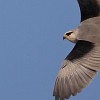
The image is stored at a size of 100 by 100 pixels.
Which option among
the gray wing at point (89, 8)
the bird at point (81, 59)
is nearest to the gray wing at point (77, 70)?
the bird at point (81, 59)

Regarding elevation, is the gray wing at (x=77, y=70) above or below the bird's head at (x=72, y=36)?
below

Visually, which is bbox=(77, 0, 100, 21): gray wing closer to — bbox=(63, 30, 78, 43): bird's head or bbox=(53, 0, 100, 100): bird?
bbox=(53, 0, 100, 100): bird

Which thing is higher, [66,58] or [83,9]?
[83,9]

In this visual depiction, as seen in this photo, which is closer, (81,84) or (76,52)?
(81,84)

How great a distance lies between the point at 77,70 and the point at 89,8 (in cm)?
48

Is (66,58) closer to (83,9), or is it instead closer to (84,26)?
(84,26)

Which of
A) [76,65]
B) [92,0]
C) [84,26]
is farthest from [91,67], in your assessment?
[92,0]

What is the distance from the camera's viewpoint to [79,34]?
2.75 meters

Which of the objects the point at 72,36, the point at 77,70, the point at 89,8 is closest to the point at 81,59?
the point at 77,70

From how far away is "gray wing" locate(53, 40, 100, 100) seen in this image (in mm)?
2490

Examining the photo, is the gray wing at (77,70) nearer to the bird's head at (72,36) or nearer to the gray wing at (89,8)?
the bird's head at (72,36)

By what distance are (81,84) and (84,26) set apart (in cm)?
41

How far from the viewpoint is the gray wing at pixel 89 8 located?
115 inches

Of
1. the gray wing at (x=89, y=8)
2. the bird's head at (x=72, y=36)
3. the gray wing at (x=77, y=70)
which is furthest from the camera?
the gray wing at (x=89, y=8)
